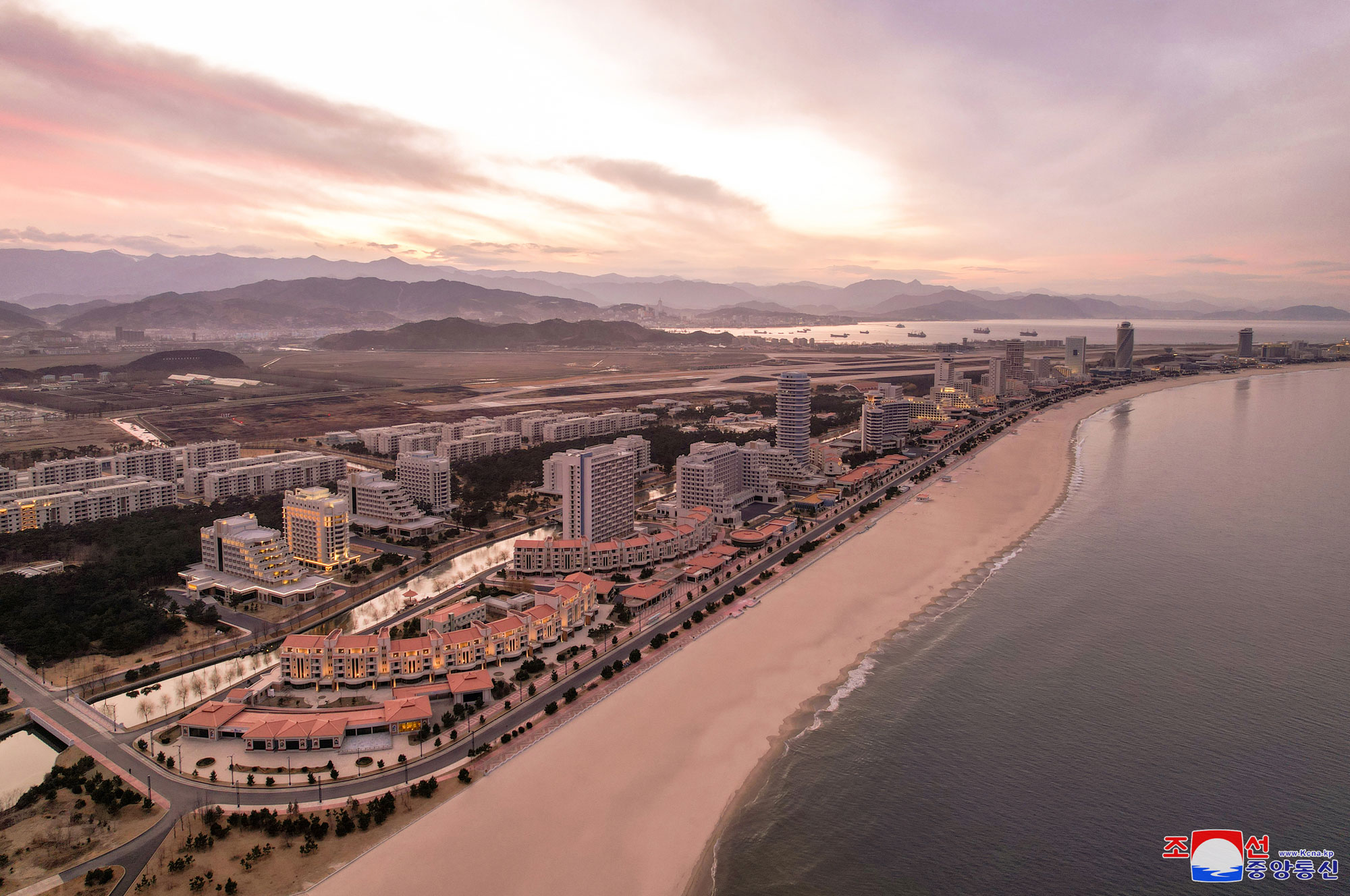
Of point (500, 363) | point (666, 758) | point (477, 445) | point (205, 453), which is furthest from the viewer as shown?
point (500, 363)

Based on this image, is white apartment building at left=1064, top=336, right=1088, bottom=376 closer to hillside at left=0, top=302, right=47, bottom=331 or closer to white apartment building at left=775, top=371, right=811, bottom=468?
white apartment building at left=775, top=371, right=811, bottom=468

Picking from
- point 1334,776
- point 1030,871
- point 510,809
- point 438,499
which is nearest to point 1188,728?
point 1334,776

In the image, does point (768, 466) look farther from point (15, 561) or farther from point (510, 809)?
point (15, 561)

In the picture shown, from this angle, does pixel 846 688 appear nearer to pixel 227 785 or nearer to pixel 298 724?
pixel 298 724

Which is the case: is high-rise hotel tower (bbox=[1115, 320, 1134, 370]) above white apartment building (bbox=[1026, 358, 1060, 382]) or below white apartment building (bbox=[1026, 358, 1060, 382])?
above

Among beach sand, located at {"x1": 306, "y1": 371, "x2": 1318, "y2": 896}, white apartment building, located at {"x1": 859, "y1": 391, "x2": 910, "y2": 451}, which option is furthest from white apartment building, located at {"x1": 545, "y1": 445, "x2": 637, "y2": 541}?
white apartment building, located at {"x1": 859, "y1": 391, "x2": 910, "y2": 451}

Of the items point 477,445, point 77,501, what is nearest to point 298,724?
point 77,501
